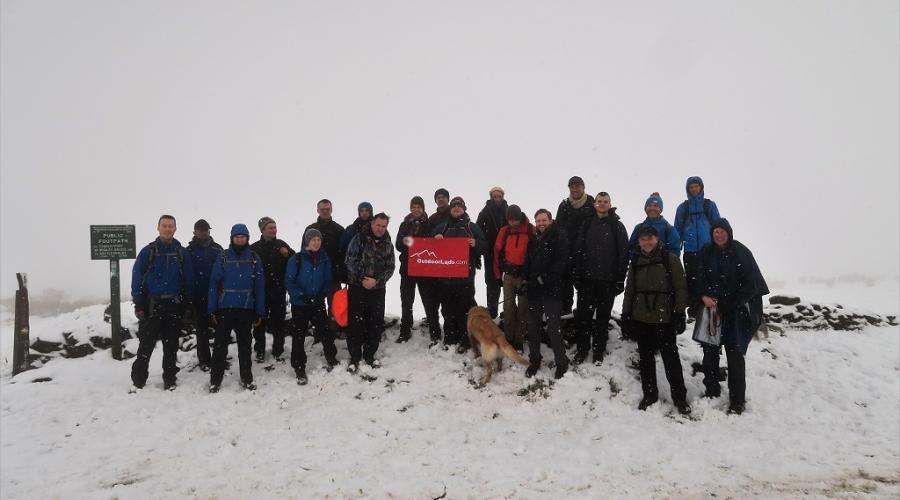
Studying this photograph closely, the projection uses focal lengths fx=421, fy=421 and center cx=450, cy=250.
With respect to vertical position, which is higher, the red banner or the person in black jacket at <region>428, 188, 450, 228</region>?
the person in black jacket at <region>428, 188, 450, 228</region>

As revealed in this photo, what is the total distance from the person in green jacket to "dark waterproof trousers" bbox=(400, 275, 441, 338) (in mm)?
3859

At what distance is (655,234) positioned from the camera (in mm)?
6801

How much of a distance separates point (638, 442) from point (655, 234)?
315cm

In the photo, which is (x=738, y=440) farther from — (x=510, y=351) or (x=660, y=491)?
(x=510, y=351)

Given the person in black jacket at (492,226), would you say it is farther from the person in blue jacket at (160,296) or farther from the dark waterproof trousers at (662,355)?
the person in blue jacket at (160,296)

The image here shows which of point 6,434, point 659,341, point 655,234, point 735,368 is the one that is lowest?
point 6,434

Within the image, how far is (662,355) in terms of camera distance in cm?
679

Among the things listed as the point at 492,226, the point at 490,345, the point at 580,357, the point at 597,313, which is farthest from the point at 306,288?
the point at 597,313

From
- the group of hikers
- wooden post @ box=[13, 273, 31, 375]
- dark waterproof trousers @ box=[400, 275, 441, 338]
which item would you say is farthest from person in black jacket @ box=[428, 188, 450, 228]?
wooden post @ box=[13, 273, 31, 375]

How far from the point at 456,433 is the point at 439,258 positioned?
3.38 meters

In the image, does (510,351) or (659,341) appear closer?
(659,341)

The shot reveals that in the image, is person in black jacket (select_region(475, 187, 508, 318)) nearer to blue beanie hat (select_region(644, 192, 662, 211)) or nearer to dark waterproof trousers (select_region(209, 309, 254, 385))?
blue beanie hat (select_region(644, 192, 662, 211))

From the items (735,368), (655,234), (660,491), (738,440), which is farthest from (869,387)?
(660,491)

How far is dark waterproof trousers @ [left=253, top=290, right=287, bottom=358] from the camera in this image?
28.8 ft
